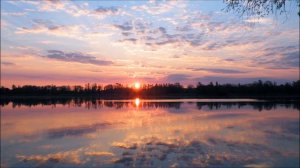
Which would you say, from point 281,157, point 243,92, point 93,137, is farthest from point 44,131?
point 243,92

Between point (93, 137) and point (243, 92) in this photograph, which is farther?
point (243, 92)

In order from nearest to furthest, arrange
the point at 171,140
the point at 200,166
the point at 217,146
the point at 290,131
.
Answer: the point at 200,166 → the point at 217,146 → the point at 171,140 → the point at 290,131

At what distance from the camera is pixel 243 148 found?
13.6 metres

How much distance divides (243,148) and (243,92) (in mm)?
91320

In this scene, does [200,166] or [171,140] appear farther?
[171,140]

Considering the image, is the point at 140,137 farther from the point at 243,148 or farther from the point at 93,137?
the point at 243,148

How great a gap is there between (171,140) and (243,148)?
3.11 m

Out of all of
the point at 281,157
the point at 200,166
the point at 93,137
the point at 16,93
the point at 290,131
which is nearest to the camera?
the point at 200,166

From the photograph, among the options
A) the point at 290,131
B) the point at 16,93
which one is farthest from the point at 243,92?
the point at 290,131

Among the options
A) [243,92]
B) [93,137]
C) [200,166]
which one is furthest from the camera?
[243,92]

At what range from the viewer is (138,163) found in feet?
36.6

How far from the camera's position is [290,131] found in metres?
17.9

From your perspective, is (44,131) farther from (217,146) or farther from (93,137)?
(217,146)

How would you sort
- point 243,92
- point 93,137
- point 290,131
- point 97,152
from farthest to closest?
point 243,92, point 290,131, point 93,137, point 97,152
